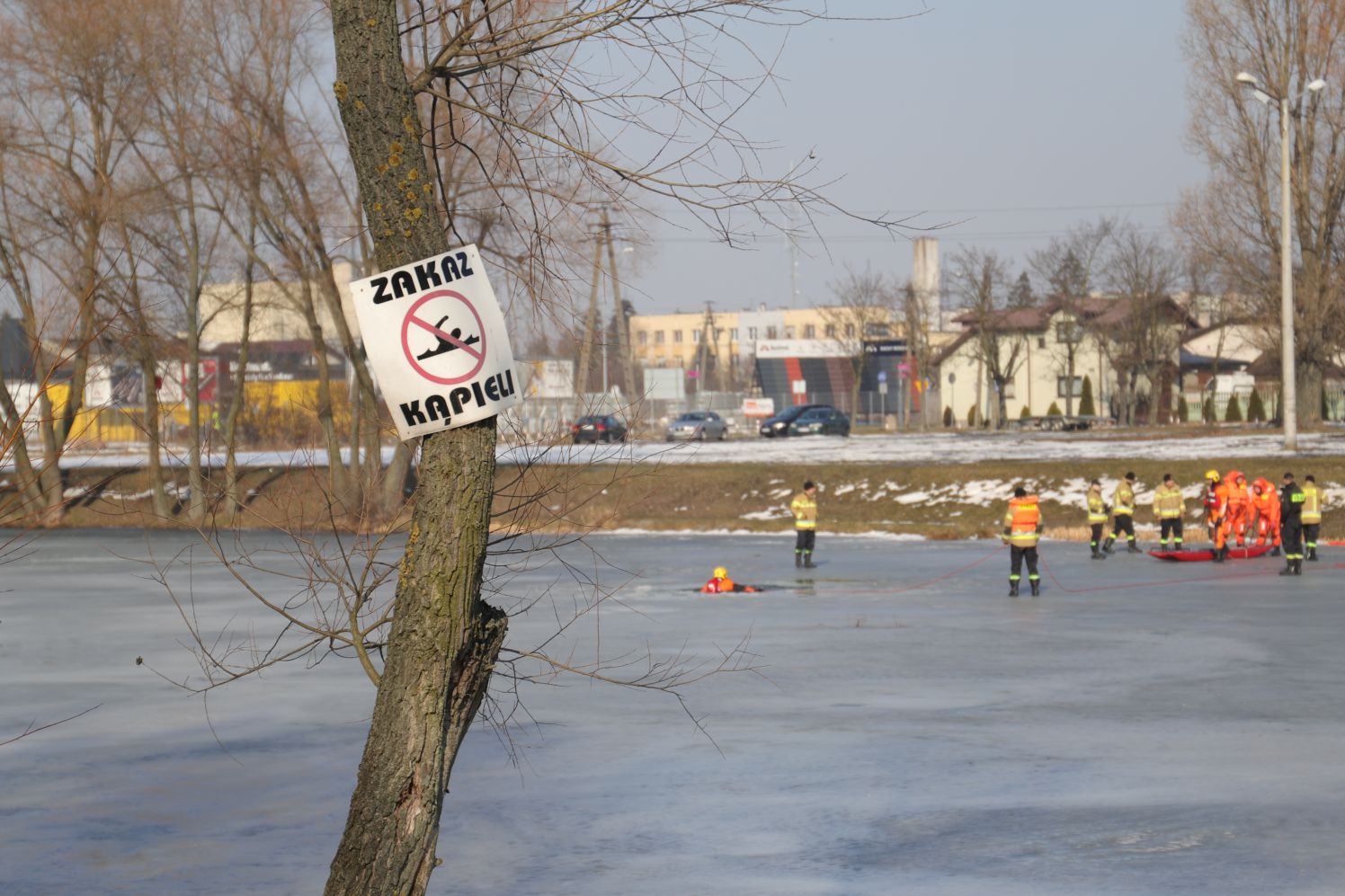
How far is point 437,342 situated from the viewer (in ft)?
17.2

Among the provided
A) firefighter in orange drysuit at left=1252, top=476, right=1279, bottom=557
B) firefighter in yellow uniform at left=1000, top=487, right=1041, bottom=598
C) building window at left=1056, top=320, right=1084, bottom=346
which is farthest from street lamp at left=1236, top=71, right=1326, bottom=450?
building window at left=1056, top=320, right=1084, bottom=346

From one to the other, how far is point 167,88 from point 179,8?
2014 mm

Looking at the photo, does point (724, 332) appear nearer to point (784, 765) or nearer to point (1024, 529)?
point (1024, 529)

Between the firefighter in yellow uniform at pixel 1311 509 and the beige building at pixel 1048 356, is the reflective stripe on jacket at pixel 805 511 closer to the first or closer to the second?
the firefighter in yellow uniform at pixel 1311 509

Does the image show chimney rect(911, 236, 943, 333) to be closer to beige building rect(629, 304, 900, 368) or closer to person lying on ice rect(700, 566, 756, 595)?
beige building rect(629, 304, 900, 368)

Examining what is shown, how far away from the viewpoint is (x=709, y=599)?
884 inches

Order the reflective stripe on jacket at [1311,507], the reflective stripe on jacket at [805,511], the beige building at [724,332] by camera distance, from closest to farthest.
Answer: the reflective stripe on jacket at [1311,507], the reflective stripe on jacket at [805,511], the beige building at [724,332]


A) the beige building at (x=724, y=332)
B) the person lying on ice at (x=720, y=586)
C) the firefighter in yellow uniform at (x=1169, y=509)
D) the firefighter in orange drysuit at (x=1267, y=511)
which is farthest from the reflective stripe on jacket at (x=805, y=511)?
the beige building at (x=724, y=332)

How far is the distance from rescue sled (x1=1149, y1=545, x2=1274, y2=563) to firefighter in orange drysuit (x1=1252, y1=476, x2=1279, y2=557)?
0.28 meters

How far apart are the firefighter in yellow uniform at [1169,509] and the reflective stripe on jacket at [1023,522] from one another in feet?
23.4

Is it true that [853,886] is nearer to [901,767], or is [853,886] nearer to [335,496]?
[901,767]

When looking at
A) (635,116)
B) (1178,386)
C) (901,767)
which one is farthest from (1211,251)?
(635,116)

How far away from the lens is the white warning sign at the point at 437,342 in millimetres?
5207

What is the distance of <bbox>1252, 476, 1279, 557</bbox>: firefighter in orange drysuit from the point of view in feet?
96.5
